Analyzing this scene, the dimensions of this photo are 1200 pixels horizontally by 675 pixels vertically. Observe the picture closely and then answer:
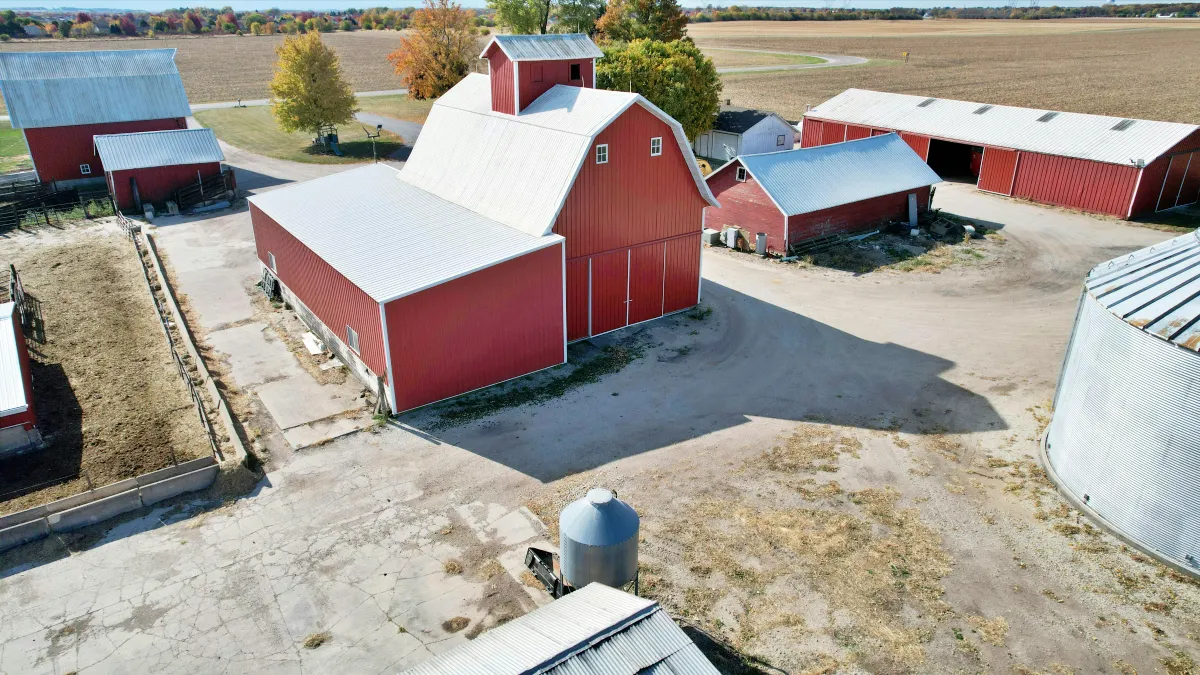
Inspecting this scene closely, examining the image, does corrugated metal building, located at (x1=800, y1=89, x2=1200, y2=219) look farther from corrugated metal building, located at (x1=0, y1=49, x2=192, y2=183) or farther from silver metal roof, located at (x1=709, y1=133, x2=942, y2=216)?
corrugated metal building, located at (x1=0, y1=49, x2=192, y2=183)

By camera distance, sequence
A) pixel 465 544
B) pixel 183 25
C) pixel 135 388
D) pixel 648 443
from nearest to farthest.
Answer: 1. pixel 465 544
2. pixel 648 443
3. pixel 135 388
4. pixel 183 25

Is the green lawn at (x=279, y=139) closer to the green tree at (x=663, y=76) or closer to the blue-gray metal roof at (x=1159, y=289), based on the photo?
the green tree at (x=663, y=76)

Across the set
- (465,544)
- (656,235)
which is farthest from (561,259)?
(465,544)

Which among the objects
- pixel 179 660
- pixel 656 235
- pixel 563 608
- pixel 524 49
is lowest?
pixel 179 660

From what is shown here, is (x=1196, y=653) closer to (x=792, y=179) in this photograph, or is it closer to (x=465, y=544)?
(x=465, y=544)

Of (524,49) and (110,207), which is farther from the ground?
(524,49)

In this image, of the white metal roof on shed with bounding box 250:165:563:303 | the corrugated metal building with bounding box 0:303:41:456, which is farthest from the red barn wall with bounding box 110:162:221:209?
the corrugated metal building with bounding box 0:303:41:456
